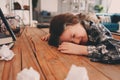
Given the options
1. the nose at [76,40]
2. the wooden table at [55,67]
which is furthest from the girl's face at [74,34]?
the wooden table at [55,67]

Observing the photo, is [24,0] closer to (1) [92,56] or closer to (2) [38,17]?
(2) [38,17]

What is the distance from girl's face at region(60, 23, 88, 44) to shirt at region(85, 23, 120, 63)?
0.20 ft

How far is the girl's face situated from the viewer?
1144mm

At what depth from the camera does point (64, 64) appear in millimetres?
854

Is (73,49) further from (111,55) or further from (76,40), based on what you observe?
(111,55)

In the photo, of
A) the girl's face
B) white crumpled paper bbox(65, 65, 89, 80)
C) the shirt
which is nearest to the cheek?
the girl's face

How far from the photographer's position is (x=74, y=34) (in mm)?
1134

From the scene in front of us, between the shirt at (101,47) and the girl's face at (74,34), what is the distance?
61 mm

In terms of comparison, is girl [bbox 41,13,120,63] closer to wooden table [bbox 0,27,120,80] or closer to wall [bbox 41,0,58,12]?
wooden table [bbox 0,27,120,80]

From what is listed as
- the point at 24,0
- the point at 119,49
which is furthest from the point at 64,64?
the point at 24,0

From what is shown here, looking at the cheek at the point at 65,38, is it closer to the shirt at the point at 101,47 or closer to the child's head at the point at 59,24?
the child's head at the point at 59,24

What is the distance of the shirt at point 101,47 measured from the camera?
0.94 metres

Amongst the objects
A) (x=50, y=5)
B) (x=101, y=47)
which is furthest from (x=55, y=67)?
(x=50, y=5)

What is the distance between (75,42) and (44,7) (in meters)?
4.97
